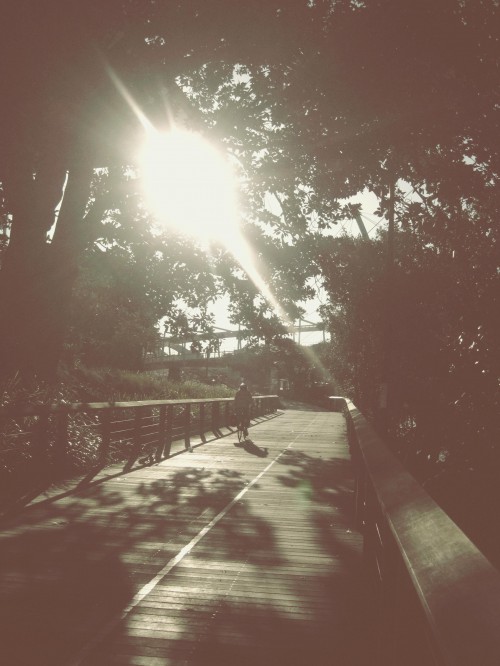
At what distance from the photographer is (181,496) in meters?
10.7

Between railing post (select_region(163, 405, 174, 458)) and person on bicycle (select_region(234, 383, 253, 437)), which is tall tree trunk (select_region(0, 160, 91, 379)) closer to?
railing post (select_region(163, 405, 174, 458))

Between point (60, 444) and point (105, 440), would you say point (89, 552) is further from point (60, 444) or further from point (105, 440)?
point (105, 440)

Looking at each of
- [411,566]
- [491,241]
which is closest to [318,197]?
[491,241]

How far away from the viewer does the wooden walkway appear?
4.50 meters

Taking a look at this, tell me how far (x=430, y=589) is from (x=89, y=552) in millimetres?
5534

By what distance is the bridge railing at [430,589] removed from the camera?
1680 millimetres

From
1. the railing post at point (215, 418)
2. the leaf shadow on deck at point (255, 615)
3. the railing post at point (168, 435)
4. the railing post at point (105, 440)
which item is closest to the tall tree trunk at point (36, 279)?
the railing post at point (105, 440)

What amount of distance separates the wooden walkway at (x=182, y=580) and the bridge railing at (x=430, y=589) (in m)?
0.89

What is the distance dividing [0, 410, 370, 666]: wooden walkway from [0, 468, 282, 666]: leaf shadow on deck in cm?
1

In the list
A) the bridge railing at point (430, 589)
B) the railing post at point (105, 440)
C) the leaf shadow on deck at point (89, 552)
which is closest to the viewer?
the bridge railing at point (430, 589)

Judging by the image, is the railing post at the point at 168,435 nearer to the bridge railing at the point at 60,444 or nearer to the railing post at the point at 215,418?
the bridge railing at the point at 60,444

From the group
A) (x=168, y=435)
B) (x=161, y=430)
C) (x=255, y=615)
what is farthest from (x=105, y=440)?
(x=255, y=615)

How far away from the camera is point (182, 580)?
6086mm

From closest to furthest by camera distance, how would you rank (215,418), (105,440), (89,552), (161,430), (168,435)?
(89,552) → (105,440) → (161,430) → (168,435) → (215,418)
